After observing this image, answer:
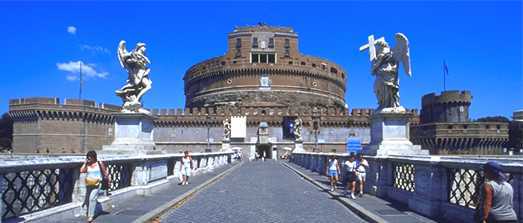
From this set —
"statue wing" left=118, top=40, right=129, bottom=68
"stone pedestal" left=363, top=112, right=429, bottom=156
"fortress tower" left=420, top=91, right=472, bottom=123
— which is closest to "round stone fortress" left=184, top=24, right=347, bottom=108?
"fortress tower" left=420, top=91, right=472, bottom=123

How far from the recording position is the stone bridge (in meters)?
7.43

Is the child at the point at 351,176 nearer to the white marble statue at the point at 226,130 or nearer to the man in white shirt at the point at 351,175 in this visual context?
the man in white shirt at the point at 351,175

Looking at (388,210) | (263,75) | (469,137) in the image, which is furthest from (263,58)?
(388,210)

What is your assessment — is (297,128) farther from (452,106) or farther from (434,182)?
(434,182)

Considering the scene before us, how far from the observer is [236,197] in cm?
1323

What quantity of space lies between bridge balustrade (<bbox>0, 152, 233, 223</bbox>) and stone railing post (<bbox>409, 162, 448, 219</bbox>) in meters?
6.02

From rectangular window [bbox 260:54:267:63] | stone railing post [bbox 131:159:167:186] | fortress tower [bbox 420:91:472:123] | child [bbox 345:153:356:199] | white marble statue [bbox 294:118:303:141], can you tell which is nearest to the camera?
stone railing post [bbox 131:159:167:186]

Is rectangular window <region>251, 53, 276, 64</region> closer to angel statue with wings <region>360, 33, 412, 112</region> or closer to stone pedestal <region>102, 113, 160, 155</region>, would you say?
stone pedestal <region>102, 113, 160, 155</region>

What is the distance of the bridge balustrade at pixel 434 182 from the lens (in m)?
7.21

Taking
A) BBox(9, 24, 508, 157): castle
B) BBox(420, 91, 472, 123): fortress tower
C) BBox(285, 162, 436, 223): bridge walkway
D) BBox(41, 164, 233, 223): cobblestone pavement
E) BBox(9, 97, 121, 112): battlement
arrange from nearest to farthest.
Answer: BBox(41, 164, 233, 223): cobblestone pavement
BBox(285, 162, 436, 223): bridge walkway
BBox(9, 97, 121, 112): battlement
BBox(9, 24, 508, 157): castle
BBox(420, 91, 472, 123): fortress tower

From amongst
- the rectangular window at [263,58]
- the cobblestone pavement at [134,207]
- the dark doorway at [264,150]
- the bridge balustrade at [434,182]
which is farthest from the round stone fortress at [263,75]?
the bridge balustrade at [434,182]

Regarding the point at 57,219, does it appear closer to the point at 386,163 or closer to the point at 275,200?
the point at 275,200

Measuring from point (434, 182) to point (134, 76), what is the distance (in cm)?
861

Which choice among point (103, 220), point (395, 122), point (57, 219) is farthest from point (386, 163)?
point (57, 219)
